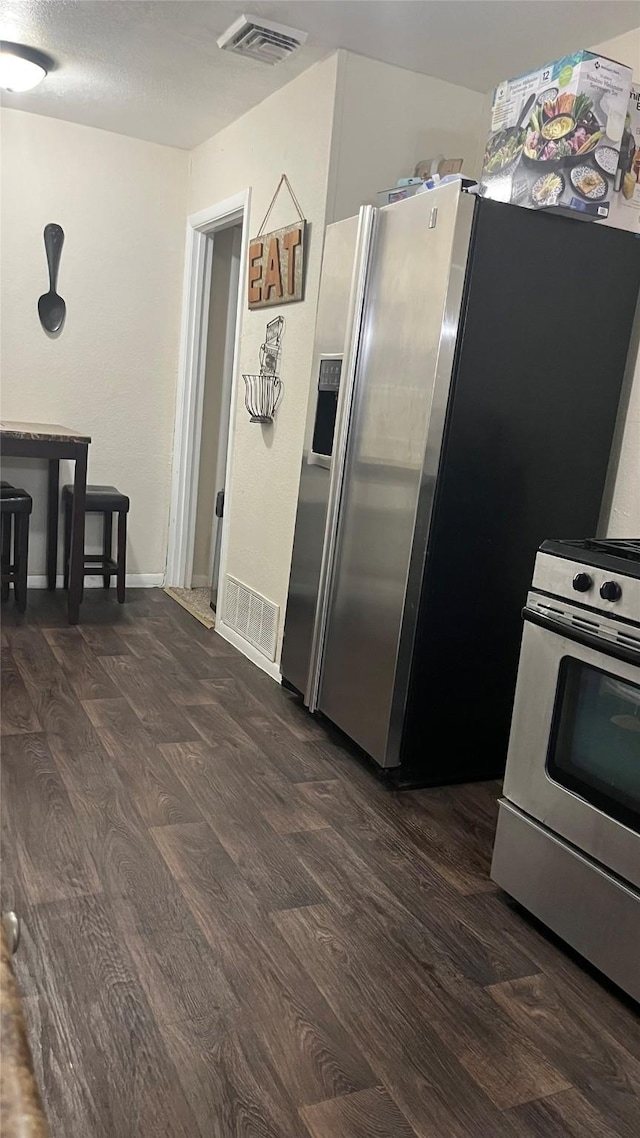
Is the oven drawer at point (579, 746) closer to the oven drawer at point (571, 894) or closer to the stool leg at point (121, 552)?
the oven drawer at point (571, 894)

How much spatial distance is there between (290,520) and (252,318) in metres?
1.07

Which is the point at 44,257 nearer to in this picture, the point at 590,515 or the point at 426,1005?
the point at 590,515

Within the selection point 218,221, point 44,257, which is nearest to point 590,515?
point 218,221

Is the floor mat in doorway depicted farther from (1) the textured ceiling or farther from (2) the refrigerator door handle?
(1) the textured ceiling

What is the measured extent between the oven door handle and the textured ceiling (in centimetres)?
196

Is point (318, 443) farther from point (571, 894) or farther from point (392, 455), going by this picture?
point (571, 894)

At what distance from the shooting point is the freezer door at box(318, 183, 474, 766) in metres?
2.48

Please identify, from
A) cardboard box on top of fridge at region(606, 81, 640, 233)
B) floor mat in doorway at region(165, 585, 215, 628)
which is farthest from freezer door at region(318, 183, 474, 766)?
floor mat in doorway at region(165, 585, 215, 628)

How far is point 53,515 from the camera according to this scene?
185 inches

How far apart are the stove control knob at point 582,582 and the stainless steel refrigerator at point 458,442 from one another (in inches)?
27.6

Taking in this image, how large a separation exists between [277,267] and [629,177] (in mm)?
1603

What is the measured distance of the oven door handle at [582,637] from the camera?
1.77 metres

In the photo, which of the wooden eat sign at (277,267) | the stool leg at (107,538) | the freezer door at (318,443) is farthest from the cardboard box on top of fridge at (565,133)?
the stool leg at (107,538)

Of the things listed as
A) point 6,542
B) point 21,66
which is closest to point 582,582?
point 21,66
